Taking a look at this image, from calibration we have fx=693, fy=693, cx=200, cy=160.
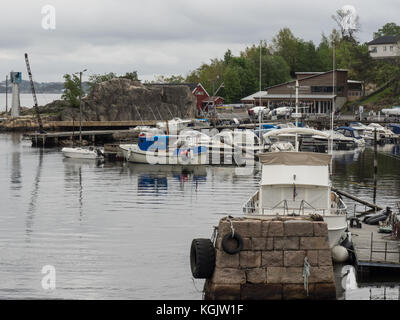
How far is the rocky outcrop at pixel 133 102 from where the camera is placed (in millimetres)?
122188

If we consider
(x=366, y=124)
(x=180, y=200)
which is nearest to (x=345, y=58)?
(x=366, y=124)

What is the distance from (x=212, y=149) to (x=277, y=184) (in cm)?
4258

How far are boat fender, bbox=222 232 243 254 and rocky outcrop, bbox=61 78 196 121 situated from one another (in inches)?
3949

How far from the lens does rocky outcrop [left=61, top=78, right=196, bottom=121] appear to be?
122 metres

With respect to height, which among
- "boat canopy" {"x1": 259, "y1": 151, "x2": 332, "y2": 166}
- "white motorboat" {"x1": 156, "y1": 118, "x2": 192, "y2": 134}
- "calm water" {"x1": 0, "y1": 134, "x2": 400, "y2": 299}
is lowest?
"calm water" {"x1": 0, "y1": 134, "x2": 400, "y2": 299}

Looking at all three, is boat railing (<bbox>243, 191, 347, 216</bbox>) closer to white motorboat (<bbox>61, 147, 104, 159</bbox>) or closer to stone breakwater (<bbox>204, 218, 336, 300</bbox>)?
stone breakwater (<bbox>204, 218, 336, 300</bbox>)

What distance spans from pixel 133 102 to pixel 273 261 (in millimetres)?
104891

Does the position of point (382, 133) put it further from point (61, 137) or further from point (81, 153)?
point (61, 137)

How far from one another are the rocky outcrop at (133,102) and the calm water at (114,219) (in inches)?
1857

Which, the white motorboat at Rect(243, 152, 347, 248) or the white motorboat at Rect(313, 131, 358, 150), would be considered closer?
the white motorboat at Rect(243, 152, 347, 248)

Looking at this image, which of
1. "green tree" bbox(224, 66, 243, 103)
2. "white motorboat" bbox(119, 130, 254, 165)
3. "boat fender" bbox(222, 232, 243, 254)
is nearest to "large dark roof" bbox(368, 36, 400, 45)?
"green tree" bbox(224, 66, 243, 103)

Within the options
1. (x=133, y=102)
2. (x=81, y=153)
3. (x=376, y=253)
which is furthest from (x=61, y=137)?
(x=376, y=253)
